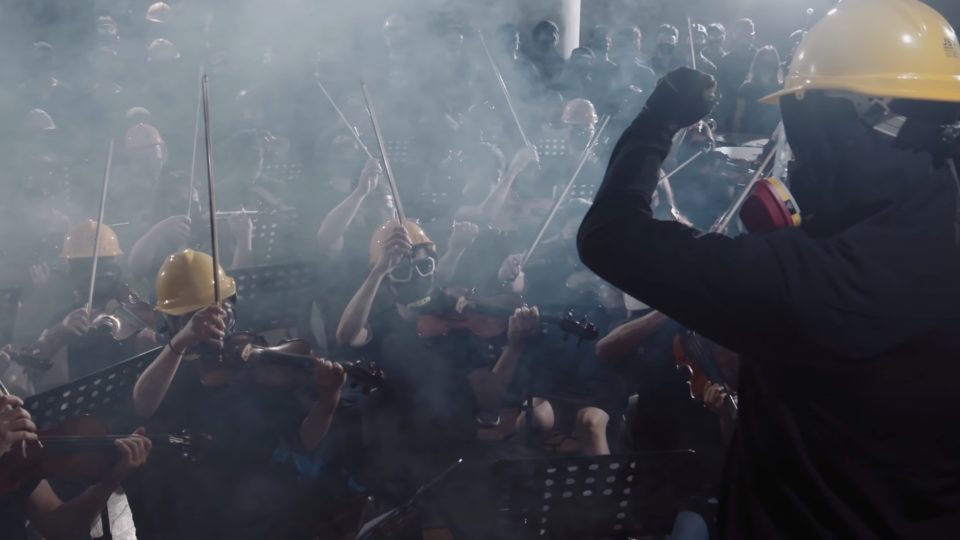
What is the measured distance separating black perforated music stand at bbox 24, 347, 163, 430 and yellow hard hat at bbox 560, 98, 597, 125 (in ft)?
14.9

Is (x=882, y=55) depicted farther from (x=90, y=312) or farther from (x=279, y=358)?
(x=90, y=312)

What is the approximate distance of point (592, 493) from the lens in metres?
2.80

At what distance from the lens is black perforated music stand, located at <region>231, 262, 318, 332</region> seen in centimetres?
444

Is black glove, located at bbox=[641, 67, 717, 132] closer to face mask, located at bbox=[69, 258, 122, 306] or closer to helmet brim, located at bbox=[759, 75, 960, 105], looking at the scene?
helmet brim, located at bbox=[759, 75, 960, 105]

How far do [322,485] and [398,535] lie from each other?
1120mm

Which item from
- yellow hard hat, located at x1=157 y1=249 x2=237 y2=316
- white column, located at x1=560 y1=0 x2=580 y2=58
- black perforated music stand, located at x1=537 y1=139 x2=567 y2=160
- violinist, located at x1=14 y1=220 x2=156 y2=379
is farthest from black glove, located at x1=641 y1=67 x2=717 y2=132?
white column, located at x1=560 y1=0 x2=580 y2=58

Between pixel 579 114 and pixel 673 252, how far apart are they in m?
5.71

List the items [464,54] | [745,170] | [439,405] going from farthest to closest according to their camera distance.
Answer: [464,54], [745,170], [439,405]

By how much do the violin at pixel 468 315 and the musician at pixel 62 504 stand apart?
1769 millimetres

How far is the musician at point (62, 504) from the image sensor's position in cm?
320

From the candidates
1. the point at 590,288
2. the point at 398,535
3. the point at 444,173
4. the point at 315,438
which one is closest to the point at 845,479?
Result: the point at 398,535

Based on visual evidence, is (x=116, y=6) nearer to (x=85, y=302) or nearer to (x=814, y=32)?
(x=85, y=302)

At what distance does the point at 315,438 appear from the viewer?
149 inches

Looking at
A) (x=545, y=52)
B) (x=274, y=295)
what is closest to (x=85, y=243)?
(x=274, y=295)
